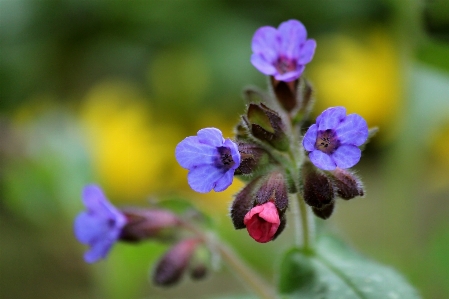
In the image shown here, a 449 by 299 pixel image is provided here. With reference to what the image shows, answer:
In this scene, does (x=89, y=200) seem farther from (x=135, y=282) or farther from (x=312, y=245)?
(x=135, y=282)

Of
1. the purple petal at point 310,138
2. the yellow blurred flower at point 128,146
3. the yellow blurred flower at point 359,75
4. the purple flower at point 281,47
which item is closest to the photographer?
the purple petal at point 310,138

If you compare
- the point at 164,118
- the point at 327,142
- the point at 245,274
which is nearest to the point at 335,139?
the point at 327,142

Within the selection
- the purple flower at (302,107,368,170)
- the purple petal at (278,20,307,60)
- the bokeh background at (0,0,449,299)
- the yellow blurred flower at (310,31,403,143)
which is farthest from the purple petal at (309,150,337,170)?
the yellow blurred flower at (310,31,403,143)

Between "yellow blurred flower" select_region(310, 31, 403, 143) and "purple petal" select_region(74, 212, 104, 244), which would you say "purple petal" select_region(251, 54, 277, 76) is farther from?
"yellow blurred flower" select_region(310, 31, 403, 143)

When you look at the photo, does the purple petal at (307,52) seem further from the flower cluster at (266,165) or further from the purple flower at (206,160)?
the purple flower at (206,160)

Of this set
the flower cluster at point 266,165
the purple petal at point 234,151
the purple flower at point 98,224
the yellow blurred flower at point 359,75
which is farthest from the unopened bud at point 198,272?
the yellow blurred flower at point 359,75

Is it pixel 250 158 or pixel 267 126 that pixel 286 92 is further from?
pixel 250 158

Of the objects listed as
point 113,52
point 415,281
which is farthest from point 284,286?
point 113,52
